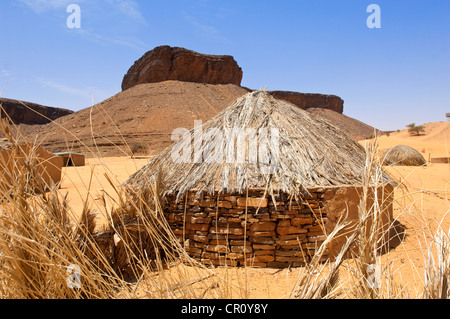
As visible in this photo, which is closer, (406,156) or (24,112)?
(406,156)

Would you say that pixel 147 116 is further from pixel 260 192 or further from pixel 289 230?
pixel 289 230

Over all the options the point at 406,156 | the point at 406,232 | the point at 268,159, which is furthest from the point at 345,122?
the point at 268,159

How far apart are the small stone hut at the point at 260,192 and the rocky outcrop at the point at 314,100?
59.1 meters

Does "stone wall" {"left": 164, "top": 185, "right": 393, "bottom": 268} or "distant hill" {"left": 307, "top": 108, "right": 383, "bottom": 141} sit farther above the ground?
"distant hill" {"left": 307, "top": 108, "right": 383, "bottom": 141}

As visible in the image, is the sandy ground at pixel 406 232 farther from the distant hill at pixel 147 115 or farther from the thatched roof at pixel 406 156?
the distant hill at pixel 147 115

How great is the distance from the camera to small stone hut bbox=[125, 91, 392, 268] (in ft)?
11.9

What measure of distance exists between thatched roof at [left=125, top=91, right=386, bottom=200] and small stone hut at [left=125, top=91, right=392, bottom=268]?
1 cm

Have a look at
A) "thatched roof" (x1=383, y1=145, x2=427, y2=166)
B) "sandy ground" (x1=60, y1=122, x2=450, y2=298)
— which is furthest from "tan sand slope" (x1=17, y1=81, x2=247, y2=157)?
"sandy ground" (x1=60, y1=122, x2=450, y2=298)

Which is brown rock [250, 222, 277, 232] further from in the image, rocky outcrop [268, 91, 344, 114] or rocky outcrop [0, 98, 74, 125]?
rocky outcrop [268, 91, 344, 114]

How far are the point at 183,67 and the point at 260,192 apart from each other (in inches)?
1915

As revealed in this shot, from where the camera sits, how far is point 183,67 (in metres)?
49.1

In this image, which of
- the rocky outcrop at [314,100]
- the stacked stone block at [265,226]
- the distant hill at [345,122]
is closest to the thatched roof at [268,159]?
the stacked stone block at [265,226]
